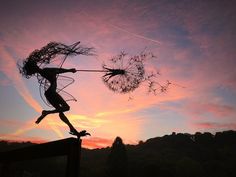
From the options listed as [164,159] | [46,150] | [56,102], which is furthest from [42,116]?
[164,159]

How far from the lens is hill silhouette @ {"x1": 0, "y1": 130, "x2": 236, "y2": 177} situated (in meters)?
94.3

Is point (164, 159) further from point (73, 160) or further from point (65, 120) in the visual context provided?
point (73, 160)

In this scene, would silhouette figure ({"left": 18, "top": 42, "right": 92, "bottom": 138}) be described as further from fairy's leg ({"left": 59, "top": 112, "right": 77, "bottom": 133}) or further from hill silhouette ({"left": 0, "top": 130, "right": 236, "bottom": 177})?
hill silhouette ({"left": 0, "top": 130, "right": 236, "bottom": 177})

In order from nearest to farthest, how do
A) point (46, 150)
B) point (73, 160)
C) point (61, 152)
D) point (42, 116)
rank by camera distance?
point (73, 160) < point (61, 152) < point (46, 150) < point (42, 116)

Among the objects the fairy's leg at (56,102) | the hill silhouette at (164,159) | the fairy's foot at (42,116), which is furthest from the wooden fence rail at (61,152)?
the hill silhouette at (164,159)

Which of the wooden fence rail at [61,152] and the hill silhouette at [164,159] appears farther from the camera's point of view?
the hill silhouette at [164,159]

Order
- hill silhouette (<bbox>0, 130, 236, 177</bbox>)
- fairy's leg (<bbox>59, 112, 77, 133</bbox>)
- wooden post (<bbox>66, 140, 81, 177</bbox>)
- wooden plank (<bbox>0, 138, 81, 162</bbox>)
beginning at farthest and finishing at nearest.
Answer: hill silhouette (<bbox>0, 130, 236, 177</bbox>) → fairy's leg (<bbox>59, 112, 77, 133</bbox>) → wooden plank (<bbox>0, 138, 81, 162</bbox>) → wooden post (<bbox>66, 140, 81, 177</bbox>)

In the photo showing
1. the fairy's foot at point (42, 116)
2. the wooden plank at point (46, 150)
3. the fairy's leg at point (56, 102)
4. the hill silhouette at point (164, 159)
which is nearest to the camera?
the wooden plank at point (46, 150)

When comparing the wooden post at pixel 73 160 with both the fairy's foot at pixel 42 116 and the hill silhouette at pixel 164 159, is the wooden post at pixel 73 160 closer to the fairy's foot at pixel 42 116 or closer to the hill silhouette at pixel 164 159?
the fairy's foot at pixel 42 116

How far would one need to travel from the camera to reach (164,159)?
434 ft

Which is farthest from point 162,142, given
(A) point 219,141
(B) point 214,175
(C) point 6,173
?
(C) point 6,173

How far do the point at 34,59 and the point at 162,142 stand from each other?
179m

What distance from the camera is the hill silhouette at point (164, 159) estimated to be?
94.3 meters

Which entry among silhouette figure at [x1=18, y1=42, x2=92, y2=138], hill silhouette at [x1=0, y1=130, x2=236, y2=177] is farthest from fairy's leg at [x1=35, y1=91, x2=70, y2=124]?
hill silhouette at [x1=0, y1=130, x2=236, y2=177]
